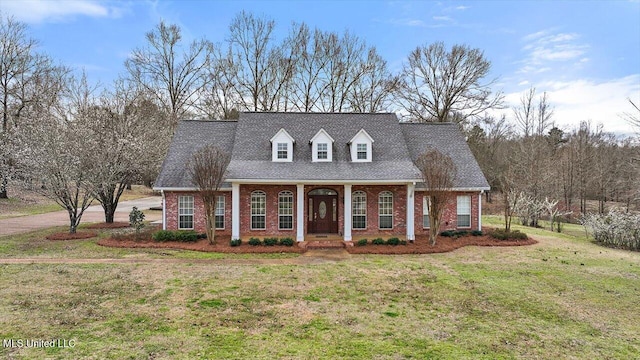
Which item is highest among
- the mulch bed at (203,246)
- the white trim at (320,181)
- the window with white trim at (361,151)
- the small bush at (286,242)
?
the window with white trim at (361,151)

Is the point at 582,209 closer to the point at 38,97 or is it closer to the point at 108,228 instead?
the point at 108,228

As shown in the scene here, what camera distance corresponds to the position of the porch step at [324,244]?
15.9 metres

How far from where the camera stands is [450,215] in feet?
61.1

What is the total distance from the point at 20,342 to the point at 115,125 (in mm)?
18667

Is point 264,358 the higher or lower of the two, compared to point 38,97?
lower

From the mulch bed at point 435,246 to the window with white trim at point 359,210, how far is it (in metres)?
1.98

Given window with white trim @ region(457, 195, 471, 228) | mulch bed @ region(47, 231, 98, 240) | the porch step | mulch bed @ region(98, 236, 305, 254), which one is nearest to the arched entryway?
the porch step

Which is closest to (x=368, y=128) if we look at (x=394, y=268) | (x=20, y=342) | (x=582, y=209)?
(x=394, y=268)

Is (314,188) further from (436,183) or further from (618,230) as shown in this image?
(618,230)

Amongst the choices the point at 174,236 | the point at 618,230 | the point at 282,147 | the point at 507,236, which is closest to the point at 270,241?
the point at 174,236

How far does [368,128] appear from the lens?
2033 centimetres

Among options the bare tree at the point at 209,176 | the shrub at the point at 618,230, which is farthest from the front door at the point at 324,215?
the shrub at the point at 618,230

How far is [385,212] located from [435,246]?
3161mm

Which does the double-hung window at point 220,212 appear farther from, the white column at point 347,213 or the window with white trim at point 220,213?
the white column at point 347,213
